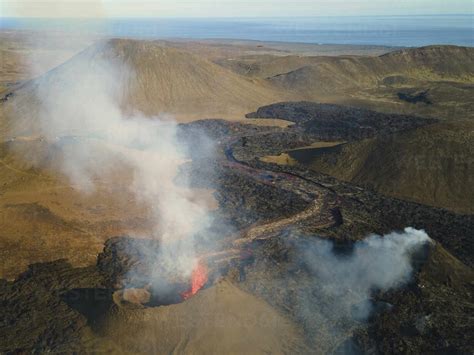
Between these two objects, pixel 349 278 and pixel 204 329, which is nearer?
pixel 204 329

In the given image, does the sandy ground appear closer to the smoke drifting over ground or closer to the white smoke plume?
the white smoke plume

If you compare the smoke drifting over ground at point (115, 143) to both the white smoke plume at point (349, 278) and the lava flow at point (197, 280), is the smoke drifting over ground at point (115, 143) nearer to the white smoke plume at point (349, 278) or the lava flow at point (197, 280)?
the lava flow at point (197, 280)

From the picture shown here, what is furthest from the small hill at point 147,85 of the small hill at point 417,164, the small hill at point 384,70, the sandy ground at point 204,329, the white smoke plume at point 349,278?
the sandy ground at point 204,329

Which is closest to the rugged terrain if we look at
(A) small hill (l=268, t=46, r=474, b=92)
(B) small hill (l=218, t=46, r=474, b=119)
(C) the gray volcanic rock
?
(C) the gray volcanic rock

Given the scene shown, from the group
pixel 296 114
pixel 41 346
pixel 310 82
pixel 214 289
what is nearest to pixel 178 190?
pixel 214 289

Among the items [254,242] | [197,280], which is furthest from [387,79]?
[197,280]

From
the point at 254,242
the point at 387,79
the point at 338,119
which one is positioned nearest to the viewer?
the point at 254,242

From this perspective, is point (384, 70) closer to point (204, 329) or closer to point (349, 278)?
point (349, 278)
